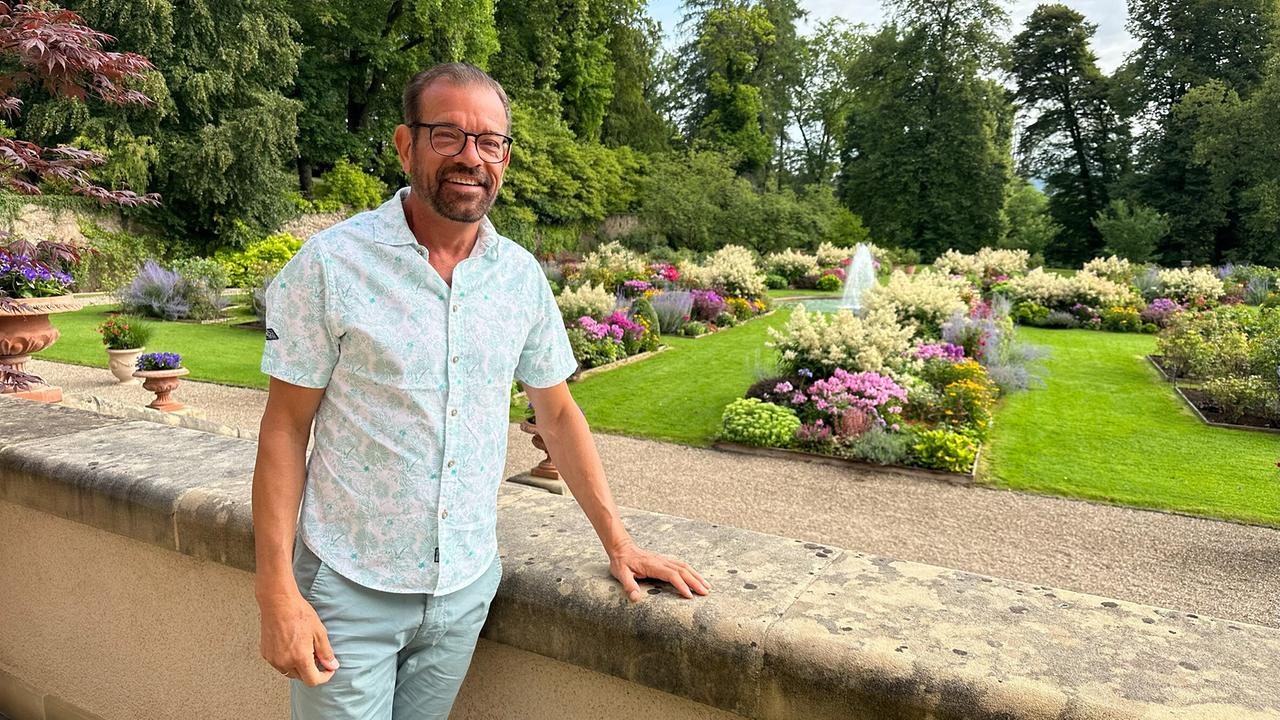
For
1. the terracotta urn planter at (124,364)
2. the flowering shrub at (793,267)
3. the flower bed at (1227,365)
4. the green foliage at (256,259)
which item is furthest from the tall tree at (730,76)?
the terracotta urn planter at (124,364)

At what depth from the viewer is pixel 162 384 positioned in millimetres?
7809

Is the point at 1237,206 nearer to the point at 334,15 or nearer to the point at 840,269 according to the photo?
the point at 840,269

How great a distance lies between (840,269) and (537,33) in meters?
15.8

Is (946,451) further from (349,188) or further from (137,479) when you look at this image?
(349,188)

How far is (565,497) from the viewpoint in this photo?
192 cm

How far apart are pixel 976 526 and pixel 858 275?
18.4 meters

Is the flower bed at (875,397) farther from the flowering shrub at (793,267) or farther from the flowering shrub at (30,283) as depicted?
the flowering shrub at (793,267)

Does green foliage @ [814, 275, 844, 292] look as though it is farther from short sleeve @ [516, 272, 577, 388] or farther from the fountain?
short sleeve @ [516, 272, 577, 388]

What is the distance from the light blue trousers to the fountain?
17421 millimetres

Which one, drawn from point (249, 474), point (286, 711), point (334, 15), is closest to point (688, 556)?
point (286, 711)

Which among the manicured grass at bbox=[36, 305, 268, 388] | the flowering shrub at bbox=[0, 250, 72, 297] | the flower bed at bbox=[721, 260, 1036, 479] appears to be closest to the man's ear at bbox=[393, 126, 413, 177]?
the flowering shrub at bbox=[0, 250, 72, 297]

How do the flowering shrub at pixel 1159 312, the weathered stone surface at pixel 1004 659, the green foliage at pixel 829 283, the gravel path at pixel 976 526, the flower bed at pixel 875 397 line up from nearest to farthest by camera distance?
the weathered stone surface at pixel 1004 659, the gravel path at pixel 976 526, the flower bed at pixel 875 397, the flowering shrub at pixel 1159 312, the green foliage at pixel 829 283

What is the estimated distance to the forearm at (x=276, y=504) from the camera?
1222mm

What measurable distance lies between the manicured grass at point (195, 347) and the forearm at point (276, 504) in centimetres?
900
